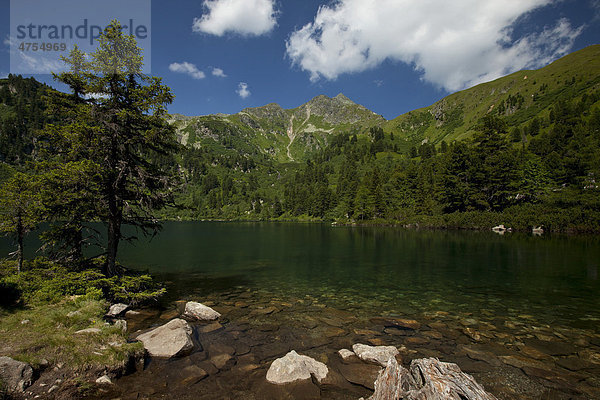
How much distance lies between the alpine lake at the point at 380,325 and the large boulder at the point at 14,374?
6.78 ft

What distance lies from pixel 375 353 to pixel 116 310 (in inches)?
537

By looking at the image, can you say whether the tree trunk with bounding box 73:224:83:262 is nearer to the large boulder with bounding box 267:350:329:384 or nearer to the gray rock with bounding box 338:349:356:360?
the large boulder with bounding box 267:350:329:384

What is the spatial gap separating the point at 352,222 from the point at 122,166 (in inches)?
4596

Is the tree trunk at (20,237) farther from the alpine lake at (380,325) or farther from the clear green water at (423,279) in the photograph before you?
the clear green water at (423,279)

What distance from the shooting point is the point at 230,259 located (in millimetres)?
37125

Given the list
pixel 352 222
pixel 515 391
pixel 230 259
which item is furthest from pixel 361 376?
pixel 352 222

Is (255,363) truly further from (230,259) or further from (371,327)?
(230,259)

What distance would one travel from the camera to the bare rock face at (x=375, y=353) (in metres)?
9.70

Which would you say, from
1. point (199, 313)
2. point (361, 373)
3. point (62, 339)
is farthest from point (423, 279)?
point (62, 339)

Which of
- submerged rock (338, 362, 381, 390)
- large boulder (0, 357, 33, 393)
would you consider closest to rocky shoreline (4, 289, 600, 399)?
submerged rock (338, 362, 381, 390)

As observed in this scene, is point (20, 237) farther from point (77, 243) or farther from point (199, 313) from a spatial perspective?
point (199, 313)

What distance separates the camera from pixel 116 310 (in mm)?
14312

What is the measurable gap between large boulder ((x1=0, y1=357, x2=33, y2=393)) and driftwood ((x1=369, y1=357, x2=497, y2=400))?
9129 millimetres

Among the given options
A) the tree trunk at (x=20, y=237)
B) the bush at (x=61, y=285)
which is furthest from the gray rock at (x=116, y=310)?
the tree trunk at (x=20, y=237)
